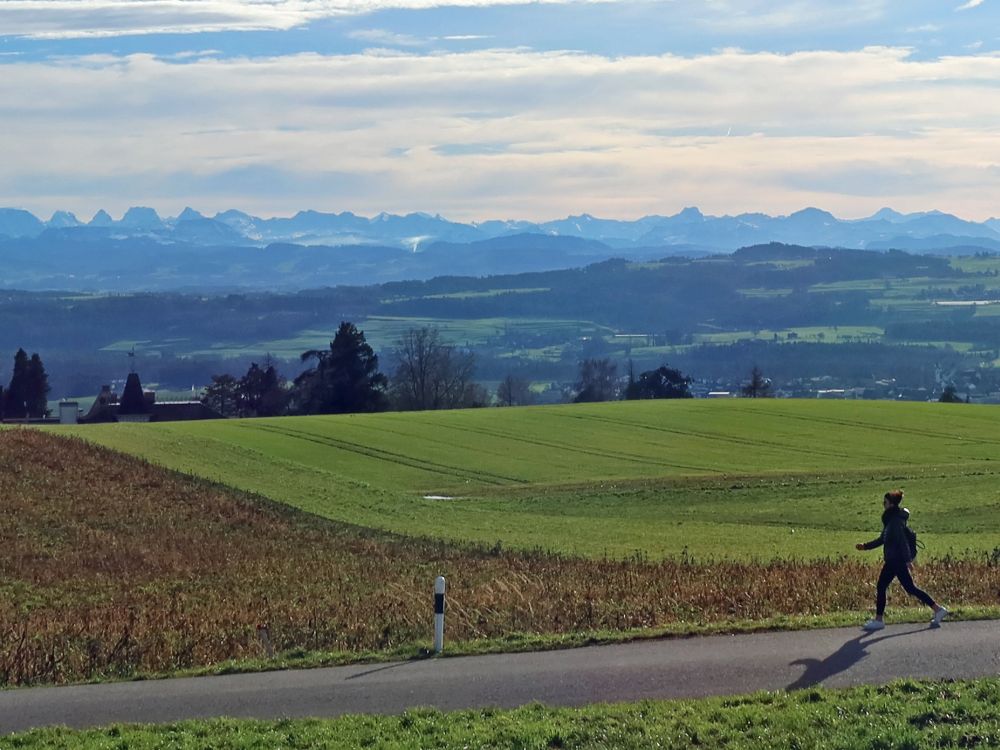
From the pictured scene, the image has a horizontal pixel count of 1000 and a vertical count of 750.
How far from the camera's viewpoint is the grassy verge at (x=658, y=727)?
32.4 ft

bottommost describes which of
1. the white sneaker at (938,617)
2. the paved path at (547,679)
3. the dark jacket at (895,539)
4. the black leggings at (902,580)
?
the paved path at (547,679)

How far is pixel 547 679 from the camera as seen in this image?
1232cm

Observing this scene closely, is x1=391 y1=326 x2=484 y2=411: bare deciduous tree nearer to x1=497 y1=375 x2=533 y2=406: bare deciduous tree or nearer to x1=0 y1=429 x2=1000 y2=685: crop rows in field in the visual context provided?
x1=497 y1=375 x2=533 y2=406: bare deciduous tree

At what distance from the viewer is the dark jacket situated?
14.7m

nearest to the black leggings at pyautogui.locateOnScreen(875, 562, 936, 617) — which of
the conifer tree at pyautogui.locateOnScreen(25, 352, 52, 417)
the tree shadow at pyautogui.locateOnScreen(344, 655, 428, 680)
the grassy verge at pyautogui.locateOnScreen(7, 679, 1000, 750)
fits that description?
the grassy verge at pyautogui.locateOnScreen(7, 679, 1000, 750)

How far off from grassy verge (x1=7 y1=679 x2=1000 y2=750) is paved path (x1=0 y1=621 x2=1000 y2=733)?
24.1 inches

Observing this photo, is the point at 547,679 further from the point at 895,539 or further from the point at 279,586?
the point at 279,586

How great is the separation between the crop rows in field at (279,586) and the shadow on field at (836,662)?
7.24 ft

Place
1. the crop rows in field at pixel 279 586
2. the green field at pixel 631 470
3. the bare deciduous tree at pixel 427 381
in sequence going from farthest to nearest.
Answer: the bare deciduous tree at pixel 427 381
the green field at pixel 631 470
the crop rows in field at pixel 279 586

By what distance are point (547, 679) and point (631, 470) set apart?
3809cm

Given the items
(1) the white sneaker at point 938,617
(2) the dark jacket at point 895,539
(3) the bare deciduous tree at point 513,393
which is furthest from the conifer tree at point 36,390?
(1) the white sneaker at point 938,617

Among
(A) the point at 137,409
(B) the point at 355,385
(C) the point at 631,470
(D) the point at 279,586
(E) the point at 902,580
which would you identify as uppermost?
(B) the point at 355,385

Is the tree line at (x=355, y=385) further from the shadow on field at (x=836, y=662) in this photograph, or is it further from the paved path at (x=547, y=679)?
the shadow on field at (x=836, y=662)

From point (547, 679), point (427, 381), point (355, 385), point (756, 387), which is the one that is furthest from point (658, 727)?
point (756, 387)
